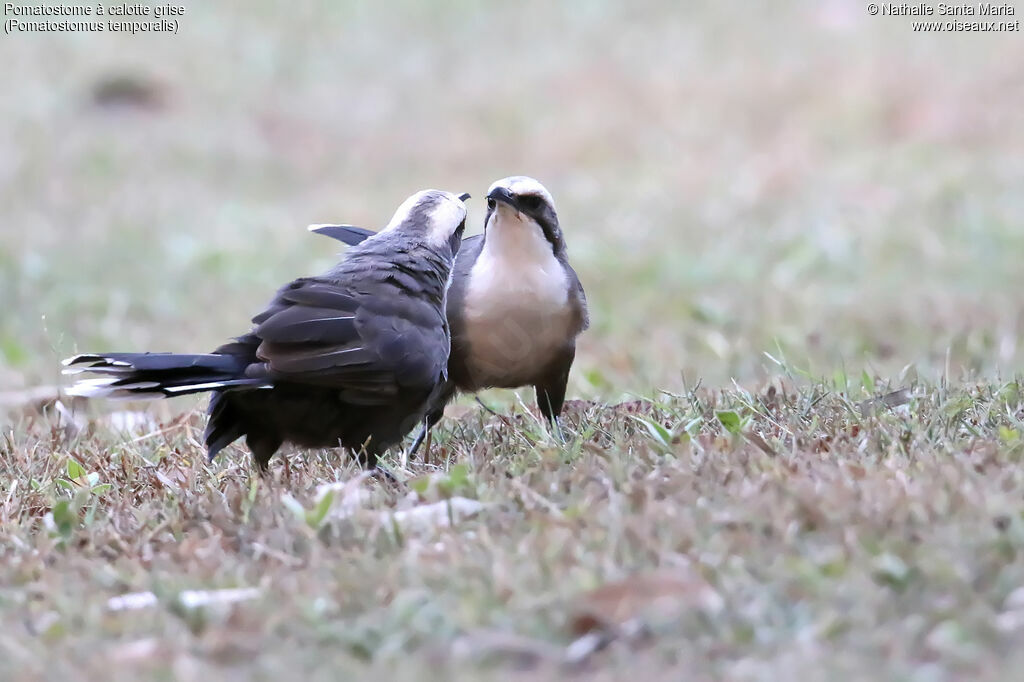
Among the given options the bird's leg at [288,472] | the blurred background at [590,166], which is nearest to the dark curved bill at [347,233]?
the blurred background at [590,166]

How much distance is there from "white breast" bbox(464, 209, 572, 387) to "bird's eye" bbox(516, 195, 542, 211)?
0.05 meters

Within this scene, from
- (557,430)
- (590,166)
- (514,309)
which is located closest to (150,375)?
(557,430)

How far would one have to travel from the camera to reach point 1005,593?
2.82m

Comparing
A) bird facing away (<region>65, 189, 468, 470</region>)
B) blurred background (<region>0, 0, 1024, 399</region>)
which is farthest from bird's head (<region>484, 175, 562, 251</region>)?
blurred background (<region>0, 0, 1024, 399</region>)

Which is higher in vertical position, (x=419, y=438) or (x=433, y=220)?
(x=433, y=220)

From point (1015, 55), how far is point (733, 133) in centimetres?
335

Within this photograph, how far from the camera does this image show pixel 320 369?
439cm

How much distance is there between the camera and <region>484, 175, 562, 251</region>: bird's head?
518cm

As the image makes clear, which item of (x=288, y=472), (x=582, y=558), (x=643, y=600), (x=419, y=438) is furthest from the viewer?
(x=419, y=438)

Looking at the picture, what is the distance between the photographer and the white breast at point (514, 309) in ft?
17.0

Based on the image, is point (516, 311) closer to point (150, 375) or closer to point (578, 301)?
point (578, 301)

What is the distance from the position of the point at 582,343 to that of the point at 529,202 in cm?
356

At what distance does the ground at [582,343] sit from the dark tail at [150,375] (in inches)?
12.0

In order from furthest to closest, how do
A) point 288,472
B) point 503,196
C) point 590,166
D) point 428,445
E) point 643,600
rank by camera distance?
point 590,166, point 503,196, point 428,445, point 288,472, point 643,600
